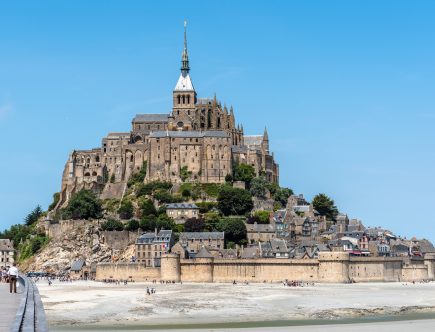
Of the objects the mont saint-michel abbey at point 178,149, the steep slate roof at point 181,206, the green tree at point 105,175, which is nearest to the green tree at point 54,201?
the mont saint-michel abbey at point 178,149

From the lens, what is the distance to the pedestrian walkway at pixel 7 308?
14352mm

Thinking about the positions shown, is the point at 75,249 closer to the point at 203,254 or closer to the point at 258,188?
the point at 203,254

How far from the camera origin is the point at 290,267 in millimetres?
78750

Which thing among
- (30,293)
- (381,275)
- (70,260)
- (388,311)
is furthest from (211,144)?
(30,293)

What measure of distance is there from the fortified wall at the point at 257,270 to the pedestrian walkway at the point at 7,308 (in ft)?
180

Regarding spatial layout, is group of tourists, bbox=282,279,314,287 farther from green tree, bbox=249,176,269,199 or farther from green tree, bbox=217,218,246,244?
green tree, bbox=249,176,269,199

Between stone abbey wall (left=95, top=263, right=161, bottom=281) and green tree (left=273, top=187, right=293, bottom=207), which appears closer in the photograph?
stone abbey wall (left=95, top=263, right=161, bottom=281)

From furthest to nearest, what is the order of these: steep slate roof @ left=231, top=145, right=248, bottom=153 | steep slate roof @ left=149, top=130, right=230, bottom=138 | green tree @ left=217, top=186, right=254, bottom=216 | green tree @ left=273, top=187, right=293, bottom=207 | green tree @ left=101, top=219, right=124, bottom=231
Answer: steep slate roof @ left=231, top=145, right=248, bottom=153, steep slate roof @ left=149, top=130, right=230, bottom=138, green tree @ left=273, top=187, right=293, bottom=207, green tree @ left=217, top=186, right=254, bottom=216, green tree @ left=101, top=219, right=124, bottom=231

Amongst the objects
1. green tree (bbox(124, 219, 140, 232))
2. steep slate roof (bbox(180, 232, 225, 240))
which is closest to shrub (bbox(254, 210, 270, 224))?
steep slate roof (bbox(180, 232, 225, 240))

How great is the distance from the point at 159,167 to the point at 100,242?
50.8 ft

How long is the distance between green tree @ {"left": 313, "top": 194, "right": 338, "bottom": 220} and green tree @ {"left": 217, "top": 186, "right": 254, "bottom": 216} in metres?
12.9

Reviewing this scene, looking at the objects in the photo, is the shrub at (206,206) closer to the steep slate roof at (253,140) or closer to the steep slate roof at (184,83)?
the steep slate roof at (253,140)

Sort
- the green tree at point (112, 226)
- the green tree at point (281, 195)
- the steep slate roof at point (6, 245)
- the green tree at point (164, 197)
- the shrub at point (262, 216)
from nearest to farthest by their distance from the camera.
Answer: the green tree at point (112, 226)
the shrub at point (262, 216)
the green tree at point (164, 197)
the green tree at point (281, 195)
the steep slate roof at point (6, 245)

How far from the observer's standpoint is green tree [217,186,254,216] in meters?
95.9
